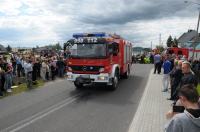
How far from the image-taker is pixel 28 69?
65.2ft

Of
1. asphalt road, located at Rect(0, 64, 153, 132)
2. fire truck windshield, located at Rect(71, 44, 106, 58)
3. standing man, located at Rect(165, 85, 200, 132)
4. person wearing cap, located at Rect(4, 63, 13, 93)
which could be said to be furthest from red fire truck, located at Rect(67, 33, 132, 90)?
standing man, located at Rect(165, 85, 200, 132)

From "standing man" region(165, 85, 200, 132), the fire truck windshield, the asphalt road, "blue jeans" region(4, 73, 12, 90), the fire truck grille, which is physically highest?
the fire truck windshield

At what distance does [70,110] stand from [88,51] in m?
5.67

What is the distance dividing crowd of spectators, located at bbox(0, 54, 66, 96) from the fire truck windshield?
126 inches

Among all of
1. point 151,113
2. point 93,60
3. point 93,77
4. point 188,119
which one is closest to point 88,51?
point 93,60

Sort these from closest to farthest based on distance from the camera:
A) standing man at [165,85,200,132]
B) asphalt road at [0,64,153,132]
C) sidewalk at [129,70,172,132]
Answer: standing man at [165,85,200,132]
sidewalk at [129,70,172,132]
asphalt road at [0,64,153,132]

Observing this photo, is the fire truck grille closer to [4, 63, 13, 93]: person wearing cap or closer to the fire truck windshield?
the fire truck windshield

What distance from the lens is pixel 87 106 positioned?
13469 mm

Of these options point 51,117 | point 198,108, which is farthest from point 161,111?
point 198,108

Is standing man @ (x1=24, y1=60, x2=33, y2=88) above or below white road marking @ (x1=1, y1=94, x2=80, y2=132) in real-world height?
above

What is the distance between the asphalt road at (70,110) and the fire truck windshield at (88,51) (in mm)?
1788

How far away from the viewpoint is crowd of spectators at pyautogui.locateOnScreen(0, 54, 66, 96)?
17.7m

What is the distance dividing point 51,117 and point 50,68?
13.3 metres

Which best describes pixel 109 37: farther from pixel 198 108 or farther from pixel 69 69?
pixel 198 108
